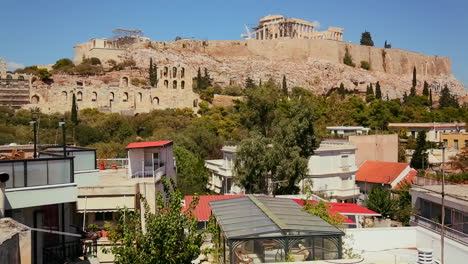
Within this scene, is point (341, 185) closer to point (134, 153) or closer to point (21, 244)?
point (134, 153)

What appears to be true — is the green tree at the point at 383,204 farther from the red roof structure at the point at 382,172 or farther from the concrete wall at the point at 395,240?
the concrete wall at the point at 395,240

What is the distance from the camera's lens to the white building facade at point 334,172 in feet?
95.9

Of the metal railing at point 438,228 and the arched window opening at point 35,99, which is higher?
the arched window opening at point 35,99

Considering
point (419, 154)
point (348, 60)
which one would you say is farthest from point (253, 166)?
point (348, 60)

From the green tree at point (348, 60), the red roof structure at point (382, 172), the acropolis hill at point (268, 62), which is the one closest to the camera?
the red roof structure at point (382, 172)

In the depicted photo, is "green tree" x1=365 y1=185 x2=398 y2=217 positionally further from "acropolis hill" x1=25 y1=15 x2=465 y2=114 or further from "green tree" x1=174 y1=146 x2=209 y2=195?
"acropolis hill" x1=25 y1=15 x2=465 y2=114

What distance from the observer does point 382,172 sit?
34.4m

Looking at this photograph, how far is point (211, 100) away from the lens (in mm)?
67500

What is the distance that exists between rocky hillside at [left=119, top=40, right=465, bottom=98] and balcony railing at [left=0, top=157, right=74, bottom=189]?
75.4 meters

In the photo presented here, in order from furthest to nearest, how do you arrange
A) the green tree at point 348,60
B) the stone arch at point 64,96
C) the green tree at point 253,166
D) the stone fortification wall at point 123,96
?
1. the green tree at point 348,60
2. the stone fortification wall at point 123,96
3. the stone arch at point 64,96
4. the green tree at point 253,166

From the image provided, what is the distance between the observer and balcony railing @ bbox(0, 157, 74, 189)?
845 cm

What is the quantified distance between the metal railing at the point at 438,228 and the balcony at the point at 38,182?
8.60 metres

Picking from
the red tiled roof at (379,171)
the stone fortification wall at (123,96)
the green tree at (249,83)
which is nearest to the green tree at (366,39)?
the green tree at (249,83)

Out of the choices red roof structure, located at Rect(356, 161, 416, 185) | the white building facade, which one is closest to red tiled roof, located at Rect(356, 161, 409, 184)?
red roof structure, located at Rect(356, 161, 416, 185)
